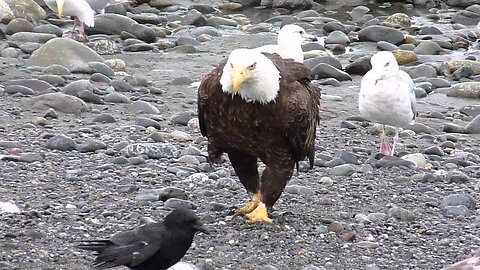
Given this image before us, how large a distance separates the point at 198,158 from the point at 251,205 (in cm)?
151

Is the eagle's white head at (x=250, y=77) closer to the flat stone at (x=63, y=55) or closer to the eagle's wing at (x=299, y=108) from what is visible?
the eagle's wing at (x=299, y=108)

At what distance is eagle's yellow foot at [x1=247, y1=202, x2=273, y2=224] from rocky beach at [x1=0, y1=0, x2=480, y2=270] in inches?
2.3

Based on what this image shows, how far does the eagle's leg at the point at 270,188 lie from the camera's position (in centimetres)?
730

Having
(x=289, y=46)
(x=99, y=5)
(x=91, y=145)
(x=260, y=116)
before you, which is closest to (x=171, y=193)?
(x=260, y=116)

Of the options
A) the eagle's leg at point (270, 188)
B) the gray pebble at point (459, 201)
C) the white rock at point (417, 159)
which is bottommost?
the white rock at point (417, 159)

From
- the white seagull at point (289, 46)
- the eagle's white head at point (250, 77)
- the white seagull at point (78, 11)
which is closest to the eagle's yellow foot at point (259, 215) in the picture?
the eagle's white head at point (250, 77)

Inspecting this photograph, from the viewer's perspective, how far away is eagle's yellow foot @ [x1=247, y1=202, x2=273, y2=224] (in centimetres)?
730

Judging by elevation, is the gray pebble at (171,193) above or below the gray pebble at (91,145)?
above

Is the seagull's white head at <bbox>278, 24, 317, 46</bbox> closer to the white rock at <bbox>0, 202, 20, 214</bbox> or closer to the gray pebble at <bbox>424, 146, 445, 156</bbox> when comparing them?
the gray pebble at <bbox>424, 146, 445, 156</bbox>

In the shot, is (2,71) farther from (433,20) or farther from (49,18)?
(433,20)

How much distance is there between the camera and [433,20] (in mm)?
20375

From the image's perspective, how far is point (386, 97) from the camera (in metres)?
10.5

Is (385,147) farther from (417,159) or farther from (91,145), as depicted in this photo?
(91,145)

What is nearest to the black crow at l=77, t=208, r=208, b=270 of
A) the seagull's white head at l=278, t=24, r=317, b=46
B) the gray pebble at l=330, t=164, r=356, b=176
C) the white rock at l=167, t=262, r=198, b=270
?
the white rock at l=167, t=262, r=198, b=270
